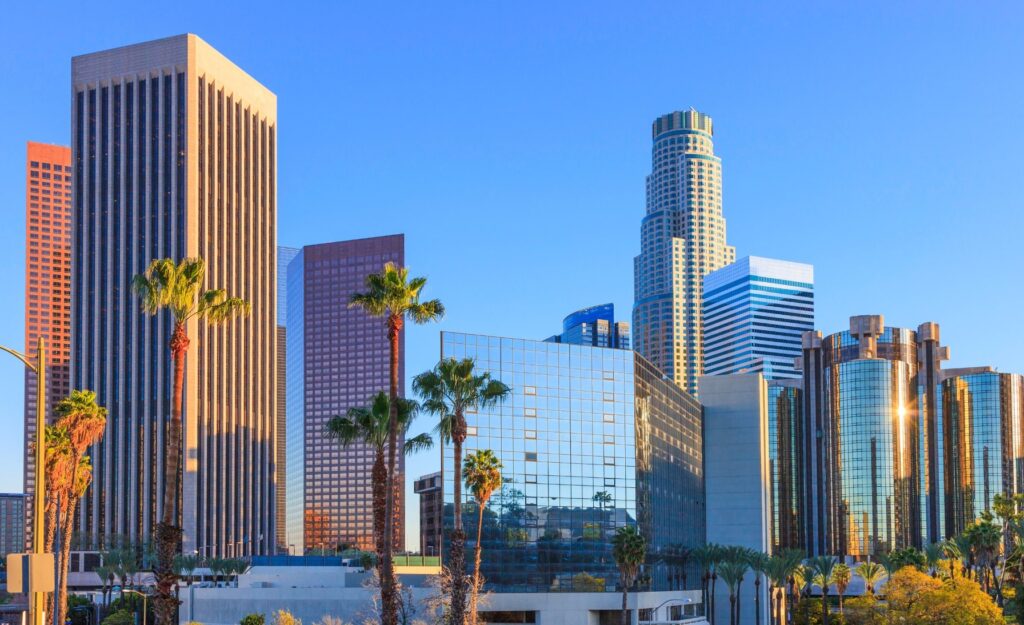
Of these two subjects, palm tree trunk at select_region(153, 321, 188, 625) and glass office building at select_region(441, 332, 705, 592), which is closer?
palm tree trunk at select_region(153, 321, 188, 625)

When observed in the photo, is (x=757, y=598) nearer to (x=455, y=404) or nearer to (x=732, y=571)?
(x=732, y=571)

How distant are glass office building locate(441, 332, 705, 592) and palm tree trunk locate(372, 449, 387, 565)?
99.8 ft

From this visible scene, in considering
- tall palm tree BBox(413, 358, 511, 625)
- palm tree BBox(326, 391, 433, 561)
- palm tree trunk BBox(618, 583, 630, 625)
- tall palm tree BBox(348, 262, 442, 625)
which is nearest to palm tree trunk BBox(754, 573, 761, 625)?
palm tree trunk BBox(618, 583, 630, 625)

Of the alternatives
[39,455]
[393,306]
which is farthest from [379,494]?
[39,455]

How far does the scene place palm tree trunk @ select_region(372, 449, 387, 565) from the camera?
59031 millimetres

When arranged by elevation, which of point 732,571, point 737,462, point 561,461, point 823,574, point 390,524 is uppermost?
point 561,461

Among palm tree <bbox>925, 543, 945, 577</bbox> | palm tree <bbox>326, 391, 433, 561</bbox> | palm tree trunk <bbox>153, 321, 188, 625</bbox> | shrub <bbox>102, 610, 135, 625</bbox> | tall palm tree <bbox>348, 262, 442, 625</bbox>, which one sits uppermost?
tall palm tree <bbox>348, 262, 442, 625</bbox>

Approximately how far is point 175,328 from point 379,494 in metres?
15.3

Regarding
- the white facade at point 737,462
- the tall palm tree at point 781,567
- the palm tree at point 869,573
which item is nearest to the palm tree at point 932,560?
the palm tree at point 869,573

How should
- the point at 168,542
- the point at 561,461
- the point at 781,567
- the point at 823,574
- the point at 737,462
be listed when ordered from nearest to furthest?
the point at 168,542 < the point at 561,461 < the point at 781,567 < the point at 823,574 < the point at 737,462

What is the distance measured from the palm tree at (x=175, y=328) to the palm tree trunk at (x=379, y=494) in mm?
10593

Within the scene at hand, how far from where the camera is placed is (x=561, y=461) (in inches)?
4225

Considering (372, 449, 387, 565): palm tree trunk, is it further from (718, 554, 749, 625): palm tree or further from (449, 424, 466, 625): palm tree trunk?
(718, 554, 749, 625): palm tree

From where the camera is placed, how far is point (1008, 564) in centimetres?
15025
